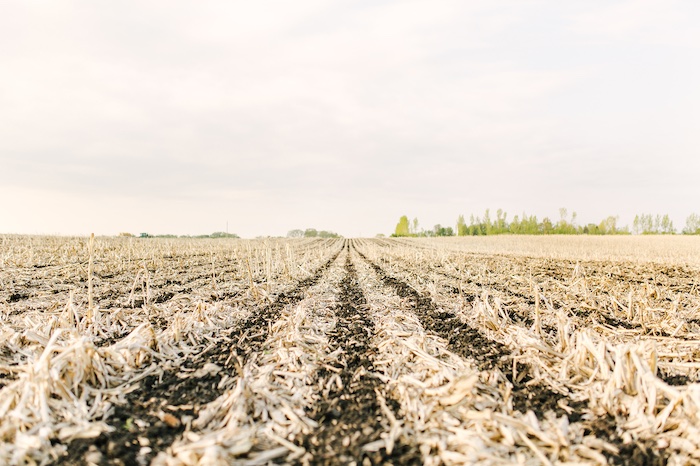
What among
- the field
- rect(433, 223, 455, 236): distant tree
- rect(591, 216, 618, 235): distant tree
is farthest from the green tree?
the field

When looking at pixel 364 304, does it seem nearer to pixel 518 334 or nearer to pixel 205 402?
pixel 518 334

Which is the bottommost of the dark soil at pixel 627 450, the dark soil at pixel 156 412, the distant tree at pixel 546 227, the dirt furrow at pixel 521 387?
the dark soil at pixel 156 412

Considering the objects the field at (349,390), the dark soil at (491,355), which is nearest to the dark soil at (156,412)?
the field at (349,390)

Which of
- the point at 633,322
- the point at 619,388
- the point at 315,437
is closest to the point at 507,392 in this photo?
the point at 619,388

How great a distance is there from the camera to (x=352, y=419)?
9.42ft

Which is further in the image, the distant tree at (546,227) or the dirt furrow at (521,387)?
the distant tree at (546,227)

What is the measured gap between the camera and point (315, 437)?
266 centimetres

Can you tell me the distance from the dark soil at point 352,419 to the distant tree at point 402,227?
4098 inches

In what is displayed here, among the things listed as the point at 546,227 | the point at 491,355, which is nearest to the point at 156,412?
the point at 491,355

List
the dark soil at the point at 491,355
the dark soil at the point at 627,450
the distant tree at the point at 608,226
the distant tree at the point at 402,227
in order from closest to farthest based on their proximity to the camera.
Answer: the dark soil at the point at 627,450 < the dark soil at the point at 491,355 < the distant tree at the point at 608,226 < the distant tree at the point at 402,227

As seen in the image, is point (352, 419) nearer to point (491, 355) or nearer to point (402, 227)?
point (491, 355)

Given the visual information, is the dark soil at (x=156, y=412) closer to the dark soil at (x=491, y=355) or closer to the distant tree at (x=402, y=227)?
the dark soil at (x=491, y=355)

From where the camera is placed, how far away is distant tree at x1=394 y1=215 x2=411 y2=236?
4272 inches

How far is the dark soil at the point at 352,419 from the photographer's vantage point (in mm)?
2426
